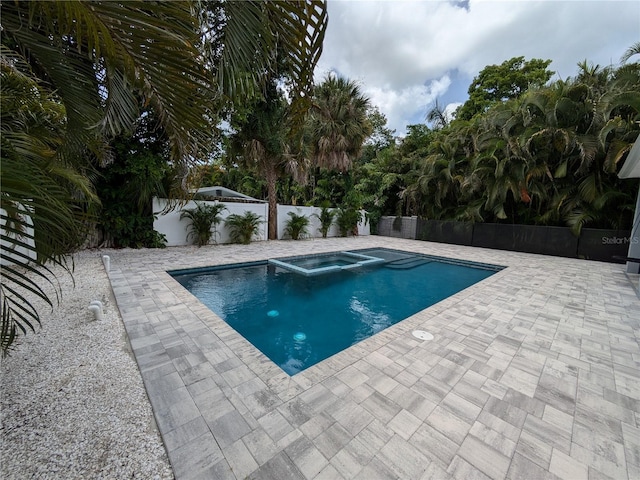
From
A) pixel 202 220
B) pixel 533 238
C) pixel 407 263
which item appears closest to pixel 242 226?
pixel 202 220

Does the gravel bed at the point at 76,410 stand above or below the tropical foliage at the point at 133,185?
below

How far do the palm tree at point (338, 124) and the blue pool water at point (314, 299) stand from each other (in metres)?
6.08

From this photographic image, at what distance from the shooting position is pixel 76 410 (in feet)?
5.56

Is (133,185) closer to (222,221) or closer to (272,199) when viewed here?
(222,221)

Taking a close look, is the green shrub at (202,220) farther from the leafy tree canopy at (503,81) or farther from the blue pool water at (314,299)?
the leafy tree canopy at (503,81)

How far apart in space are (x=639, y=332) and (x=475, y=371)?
2.83 metres

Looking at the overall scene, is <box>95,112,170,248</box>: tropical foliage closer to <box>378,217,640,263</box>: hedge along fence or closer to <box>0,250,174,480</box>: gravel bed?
<box>0,250,174,480</box>: gravel bed

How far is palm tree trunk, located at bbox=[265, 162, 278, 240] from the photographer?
1037cm

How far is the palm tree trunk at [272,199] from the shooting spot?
10.4 m

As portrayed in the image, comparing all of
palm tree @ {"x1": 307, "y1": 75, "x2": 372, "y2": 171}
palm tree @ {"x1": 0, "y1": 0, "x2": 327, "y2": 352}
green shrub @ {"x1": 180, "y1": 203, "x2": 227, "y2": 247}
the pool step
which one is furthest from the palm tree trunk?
palm tree @ {"x1": 0, "y1": 0, "x2": 327, "y2": 352}

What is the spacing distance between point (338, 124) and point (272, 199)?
473 cm

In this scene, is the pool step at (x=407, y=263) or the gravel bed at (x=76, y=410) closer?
the gravel bed at (x=76, y=410)

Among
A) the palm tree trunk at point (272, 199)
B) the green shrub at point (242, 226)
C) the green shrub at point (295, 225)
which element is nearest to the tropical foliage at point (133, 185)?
the green shrub at point (242, 226)

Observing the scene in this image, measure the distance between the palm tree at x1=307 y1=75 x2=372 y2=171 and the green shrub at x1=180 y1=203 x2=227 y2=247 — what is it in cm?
511
